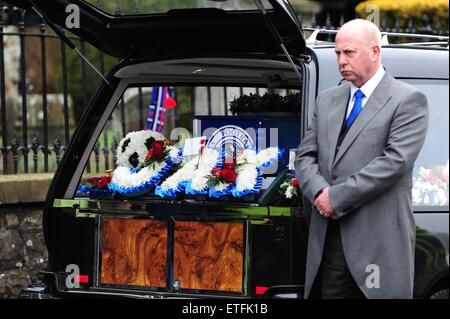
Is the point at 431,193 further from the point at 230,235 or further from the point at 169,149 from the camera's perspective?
the point at 169,149

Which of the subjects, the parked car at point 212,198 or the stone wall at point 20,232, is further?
the stone wall at point 20,232

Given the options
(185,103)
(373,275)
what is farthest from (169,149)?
(185,103)

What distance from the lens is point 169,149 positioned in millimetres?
5648

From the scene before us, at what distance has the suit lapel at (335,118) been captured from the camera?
15.4ft

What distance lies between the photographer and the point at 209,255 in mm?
5211

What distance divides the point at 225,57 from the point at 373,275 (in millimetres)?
1590

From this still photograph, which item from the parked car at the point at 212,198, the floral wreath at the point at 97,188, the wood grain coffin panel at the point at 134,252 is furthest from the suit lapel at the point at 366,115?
the floral wreath at the point at 97,188

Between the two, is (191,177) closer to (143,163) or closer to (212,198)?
(212,198)

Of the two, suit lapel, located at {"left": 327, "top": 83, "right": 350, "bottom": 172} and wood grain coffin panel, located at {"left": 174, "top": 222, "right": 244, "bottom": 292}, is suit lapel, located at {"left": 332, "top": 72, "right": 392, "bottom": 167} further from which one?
wood grain coffin panel, located at {"left": 174, "top": 222, "right": 244, "bottom": 292}

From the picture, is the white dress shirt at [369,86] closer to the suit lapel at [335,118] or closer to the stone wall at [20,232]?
the suit lapel at [335,118]

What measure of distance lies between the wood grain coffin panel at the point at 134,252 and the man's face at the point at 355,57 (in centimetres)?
132

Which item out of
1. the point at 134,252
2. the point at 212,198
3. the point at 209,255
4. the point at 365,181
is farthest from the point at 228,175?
the point at 365,181

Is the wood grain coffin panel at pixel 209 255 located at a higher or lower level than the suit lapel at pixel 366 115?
lower

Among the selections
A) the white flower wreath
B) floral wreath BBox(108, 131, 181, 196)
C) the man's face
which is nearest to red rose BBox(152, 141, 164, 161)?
floral wreath BBox(108, 131, 181, 196)
